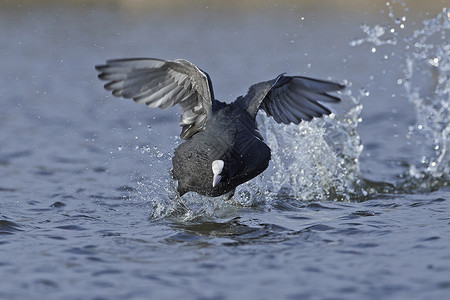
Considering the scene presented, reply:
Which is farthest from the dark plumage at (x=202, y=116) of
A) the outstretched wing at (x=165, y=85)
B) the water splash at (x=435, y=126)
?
the water splash at (x=435, y=126)

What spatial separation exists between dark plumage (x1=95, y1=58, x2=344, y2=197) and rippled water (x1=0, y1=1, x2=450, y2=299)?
1.53ft

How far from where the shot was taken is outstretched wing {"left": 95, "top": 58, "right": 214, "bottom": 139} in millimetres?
5297

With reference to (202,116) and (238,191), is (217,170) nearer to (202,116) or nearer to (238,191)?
(202,116)

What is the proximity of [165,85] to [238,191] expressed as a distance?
1.34 meters

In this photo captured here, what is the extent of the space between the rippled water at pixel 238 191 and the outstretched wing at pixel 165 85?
77 cm

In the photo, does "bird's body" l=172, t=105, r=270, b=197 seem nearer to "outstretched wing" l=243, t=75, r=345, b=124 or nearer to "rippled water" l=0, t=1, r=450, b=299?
"rippled water" l=0, t=1, r=450, b=299

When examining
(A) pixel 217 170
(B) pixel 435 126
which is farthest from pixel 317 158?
(A) pixel 217 170

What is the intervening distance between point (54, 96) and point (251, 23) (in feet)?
19.0

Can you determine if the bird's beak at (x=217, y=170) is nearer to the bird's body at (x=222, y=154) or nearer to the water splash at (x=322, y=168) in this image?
the bird's body at (x=222, y=154)

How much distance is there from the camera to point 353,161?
710 cm

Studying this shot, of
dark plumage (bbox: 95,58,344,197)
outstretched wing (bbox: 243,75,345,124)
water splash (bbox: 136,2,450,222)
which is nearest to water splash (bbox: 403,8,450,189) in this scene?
water splash (bbox: 136,2,450,222)

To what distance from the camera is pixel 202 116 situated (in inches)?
219

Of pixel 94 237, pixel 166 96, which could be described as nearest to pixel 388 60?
pixel 166 96

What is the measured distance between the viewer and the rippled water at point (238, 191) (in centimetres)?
430
